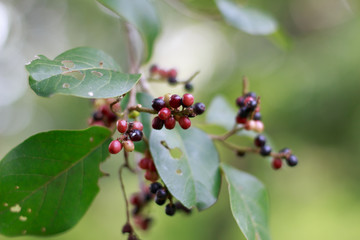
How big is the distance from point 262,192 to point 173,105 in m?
0.58

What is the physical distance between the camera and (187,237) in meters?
5.55

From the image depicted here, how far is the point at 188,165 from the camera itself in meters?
1.06

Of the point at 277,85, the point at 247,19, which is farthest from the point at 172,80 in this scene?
the point at 277,85

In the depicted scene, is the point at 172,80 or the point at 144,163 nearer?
the point at 144,163

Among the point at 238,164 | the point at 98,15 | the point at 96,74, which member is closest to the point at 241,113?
the point at 96,74

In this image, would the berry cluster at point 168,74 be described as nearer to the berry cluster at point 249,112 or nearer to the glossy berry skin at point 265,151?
the berry cluster at point 249,112

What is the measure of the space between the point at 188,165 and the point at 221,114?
595 millimetres

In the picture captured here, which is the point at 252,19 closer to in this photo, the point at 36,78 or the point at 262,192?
the point at 262,192

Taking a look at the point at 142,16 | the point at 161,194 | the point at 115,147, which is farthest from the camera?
the point at 142,16

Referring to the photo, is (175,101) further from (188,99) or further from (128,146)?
(128,146)

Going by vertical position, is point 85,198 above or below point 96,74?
below

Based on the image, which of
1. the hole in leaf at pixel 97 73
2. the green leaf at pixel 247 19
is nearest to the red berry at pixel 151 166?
the hole in leaf at pixel 97 73

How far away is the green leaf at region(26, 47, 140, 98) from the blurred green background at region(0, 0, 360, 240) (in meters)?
1.26

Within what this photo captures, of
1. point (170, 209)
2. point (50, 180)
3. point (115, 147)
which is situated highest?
point (115, 147)
